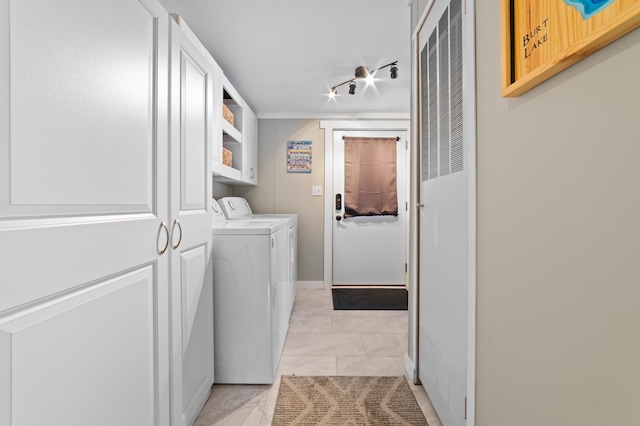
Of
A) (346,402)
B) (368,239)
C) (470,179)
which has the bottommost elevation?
(346,402)

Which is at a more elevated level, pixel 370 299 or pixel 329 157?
pixel 329 157

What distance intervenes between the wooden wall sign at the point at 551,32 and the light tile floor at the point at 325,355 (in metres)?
1.51

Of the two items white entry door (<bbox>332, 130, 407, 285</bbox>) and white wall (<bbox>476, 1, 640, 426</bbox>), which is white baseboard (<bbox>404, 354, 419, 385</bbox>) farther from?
white entry door (<bbox>332, 130, 407, 285</bbox>)

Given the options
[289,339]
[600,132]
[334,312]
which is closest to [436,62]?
[600,132]

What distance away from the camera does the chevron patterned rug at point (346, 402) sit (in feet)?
4.83

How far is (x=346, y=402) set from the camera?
160 cm

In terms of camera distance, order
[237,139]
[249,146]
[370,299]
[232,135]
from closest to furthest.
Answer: [232,135] → [237,139] → [249,146] → [370,299]

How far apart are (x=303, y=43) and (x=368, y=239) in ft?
7.88

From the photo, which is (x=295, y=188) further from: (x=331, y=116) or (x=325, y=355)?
(x=325, y=355)

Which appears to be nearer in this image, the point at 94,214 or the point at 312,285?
the point at 94,214

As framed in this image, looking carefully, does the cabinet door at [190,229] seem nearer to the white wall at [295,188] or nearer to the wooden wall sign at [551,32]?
the wooden wall sign at [551,32]

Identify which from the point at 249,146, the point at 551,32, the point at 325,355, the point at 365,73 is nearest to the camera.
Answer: the point at 551,32

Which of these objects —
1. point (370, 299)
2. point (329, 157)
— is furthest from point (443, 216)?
point (329, 157)

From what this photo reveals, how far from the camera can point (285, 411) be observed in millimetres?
1530
